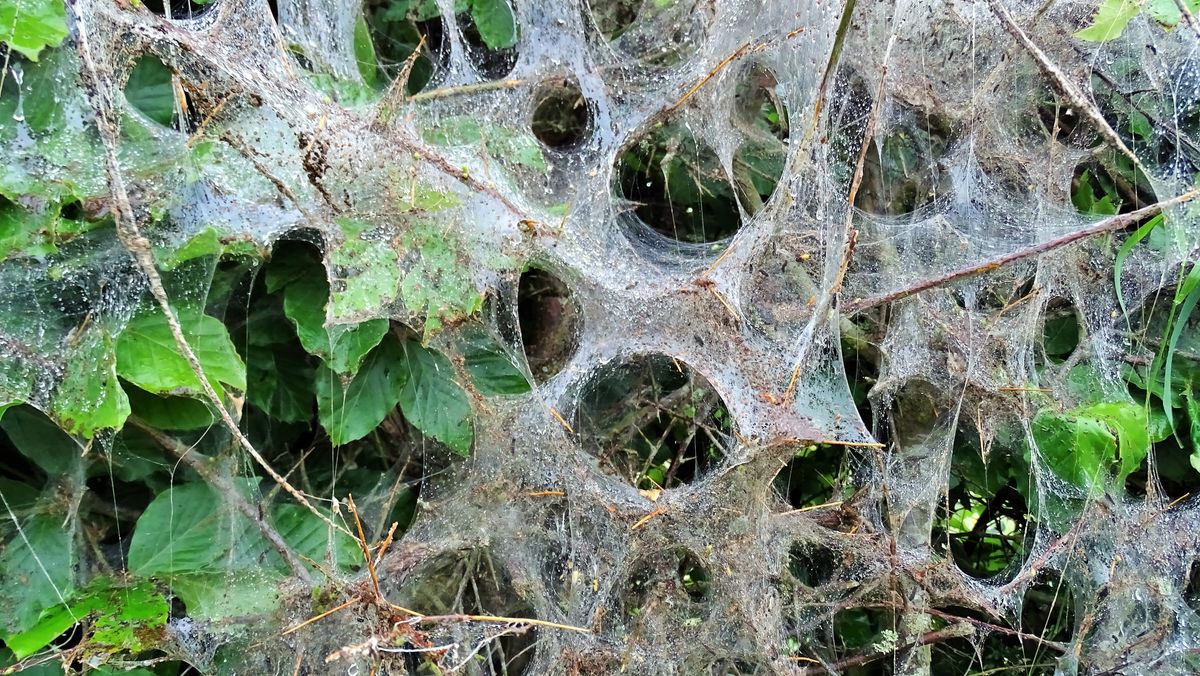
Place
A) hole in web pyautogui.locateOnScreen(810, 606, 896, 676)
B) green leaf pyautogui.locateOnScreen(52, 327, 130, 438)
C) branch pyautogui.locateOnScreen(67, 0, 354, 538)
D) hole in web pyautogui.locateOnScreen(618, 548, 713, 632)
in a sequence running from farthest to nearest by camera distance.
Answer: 1. hole in web pyautogui.locateOnScreen(810, 606, 896, 676)
2. hole in web pyautogui.locateOnScreen(618, 548, 713, 632)
3. green leaf pyautogui.locateOnScreen(52, 327, 130, 438)
4. branch pyautogui.locateOnScreen(67, 0, 354, 538)

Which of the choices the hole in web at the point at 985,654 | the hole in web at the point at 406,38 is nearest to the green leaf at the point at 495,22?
the hole in web at the point at 406,38

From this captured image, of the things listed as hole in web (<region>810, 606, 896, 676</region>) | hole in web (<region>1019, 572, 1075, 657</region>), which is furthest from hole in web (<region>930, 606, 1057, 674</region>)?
hole in web (<region>810, 606, 896, 676</region>)

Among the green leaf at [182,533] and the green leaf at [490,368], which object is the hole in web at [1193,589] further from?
the green leaf at [182,533]

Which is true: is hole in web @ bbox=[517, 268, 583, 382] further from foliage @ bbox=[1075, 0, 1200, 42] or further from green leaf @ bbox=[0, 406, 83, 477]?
foliage @ bbox=[1075, 0, 1200, 42]

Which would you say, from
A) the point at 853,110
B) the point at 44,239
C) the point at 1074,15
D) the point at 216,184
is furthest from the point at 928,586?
the point at 44,239

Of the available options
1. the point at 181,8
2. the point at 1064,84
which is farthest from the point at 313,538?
the point at 1064,84

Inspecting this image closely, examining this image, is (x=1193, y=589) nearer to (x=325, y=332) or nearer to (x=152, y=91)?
(x=325, y=332)
